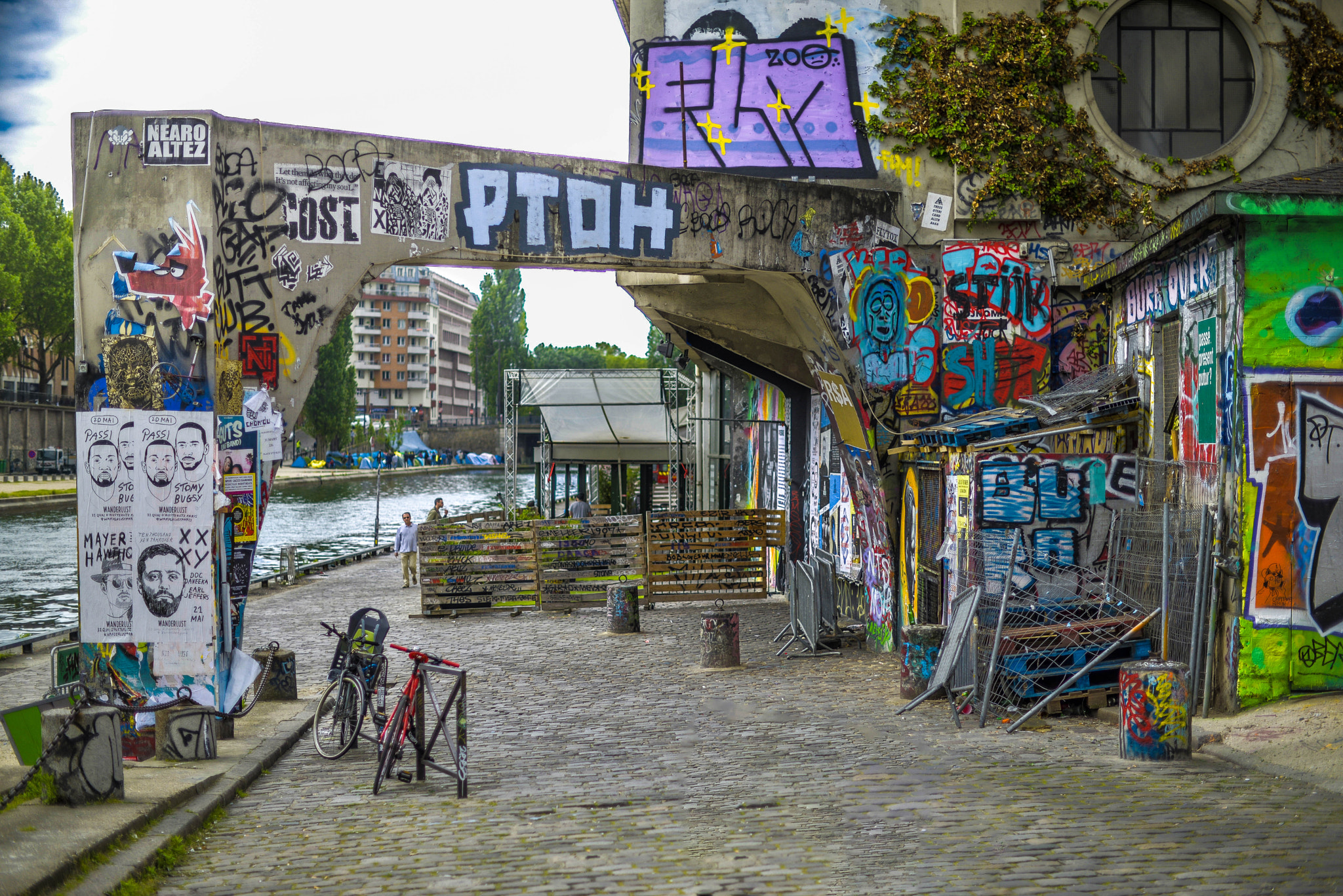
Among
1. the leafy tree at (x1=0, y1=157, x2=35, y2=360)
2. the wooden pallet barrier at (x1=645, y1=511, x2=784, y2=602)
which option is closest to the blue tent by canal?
the leafy tree at (x1=0, y1=157, x2=35, y2=360)

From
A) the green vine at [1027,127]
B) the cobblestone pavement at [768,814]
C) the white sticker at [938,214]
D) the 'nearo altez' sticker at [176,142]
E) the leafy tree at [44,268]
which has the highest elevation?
the leafy tree at [44,268]

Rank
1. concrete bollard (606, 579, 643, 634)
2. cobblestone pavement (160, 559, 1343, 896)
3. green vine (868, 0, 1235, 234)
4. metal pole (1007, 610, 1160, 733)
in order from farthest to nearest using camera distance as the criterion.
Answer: concrete bollard (606, 579, 643, 634)
green vine (868, 0, 1235, 234)
metal pole (1007, 610, 1160, 733)
cobblestone pavement (160, 559, 1343, 896)

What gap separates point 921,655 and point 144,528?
6.97 metres

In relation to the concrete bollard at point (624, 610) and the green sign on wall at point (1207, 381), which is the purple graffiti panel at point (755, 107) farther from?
the concrete bollard at point (624, 610)

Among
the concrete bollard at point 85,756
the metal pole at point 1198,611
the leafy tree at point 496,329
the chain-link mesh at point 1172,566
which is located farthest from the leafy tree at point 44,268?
the metal pole at point 1198,611

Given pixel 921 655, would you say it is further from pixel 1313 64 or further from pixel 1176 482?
pixel 1313 64

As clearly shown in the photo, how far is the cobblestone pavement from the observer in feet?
19.6

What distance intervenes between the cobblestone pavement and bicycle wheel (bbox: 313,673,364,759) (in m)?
0.13

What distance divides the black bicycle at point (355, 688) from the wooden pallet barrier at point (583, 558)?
996cm

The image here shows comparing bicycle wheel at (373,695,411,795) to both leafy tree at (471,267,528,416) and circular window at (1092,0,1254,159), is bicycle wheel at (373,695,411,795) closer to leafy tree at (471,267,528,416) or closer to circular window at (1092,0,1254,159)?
circular window at (1092,0,1254,159)

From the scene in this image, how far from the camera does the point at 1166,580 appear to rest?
10055mm

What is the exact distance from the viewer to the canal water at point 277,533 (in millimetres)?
22047

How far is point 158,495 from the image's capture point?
9.73 meters

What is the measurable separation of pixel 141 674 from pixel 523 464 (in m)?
135
